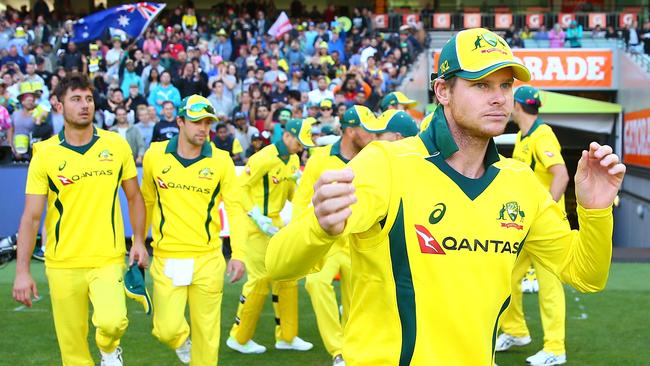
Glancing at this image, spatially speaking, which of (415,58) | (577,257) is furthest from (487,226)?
(415,58)

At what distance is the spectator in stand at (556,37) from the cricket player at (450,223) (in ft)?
84.4

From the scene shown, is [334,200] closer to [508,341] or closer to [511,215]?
[511,215]

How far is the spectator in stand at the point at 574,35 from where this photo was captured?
90.9ft

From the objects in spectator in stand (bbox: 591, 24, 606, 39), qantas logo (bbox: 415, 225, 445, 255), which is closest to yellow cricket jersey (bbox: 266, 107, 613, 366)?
qantas logo (bbox: 415, 225, 445, 255)

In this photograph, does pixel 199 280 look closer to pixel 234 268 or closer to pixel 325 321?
pixel 234 268

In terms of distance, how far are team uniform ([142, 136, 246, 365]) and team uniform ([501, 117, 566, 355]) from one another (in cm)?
262

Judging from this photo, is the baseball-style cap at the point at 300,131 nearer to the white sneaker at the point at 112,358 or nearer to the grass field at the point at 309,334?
the grass field at the point at 309,334

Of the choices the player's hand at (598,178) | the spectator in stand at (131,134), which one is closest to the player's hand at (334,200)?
the player's hand at (598,178)

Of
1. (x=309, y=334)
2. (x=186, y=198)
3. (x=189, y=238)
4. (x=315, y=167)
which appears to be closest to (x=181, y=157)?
(x=186, y=198)

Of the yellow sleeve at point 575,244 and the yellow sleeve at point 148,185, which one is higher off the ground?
the yellow sleeve at point 575,244

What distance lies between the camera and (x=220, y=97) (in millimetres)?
17812

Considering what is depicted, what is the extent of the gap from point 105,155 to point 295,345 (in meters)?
3.12

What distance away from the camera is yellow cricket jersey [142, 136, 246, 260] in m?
6.60

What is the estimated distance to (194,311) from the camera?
6.47 m
